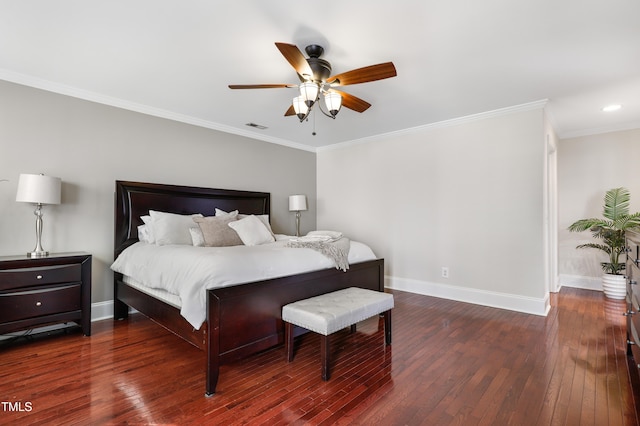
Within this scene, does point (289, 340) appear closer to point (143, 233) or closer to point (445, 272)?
point (143, 233)

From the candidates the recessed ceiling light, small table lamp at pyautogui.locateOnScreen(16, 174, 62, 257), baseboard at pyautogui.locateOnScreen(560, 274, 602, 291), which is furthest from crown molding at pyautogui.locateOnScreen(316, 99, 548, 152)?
small table lamp at pyautogui.locateOnScreen(16, 174, 62, 257)

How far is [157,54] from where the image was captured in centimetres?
261

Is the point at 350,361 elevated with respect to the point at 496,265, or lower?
lower

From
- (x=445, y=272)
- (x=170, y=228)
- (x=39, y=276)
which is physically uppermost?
(x=170, y=228)

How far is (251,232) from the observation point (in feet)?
11.8

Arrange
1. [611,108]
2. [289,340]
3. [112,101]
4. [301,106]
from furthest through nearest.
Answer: [611,108], [112,101], [301,106], [289,340]

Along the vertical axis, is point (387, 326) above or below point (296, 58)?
below

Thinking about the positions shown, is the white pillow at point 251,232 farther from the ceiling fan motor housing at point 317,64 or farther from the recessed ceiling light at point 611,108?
the recessed ceiling light at point 611,108

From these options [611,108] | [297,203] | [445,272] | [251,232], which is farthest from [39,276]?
[611,108]

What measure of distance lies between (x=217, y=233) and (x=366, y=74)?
2.25m

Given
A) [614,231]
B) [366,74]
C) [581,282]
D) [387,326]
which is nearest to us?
[366,74]

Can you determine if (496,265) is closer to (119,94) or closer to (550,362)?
(550,362)

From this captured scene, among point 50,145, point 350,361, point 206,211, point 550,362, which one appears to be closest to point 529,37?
point 550,362

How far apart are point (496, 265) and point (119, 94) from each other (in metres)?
4.87
